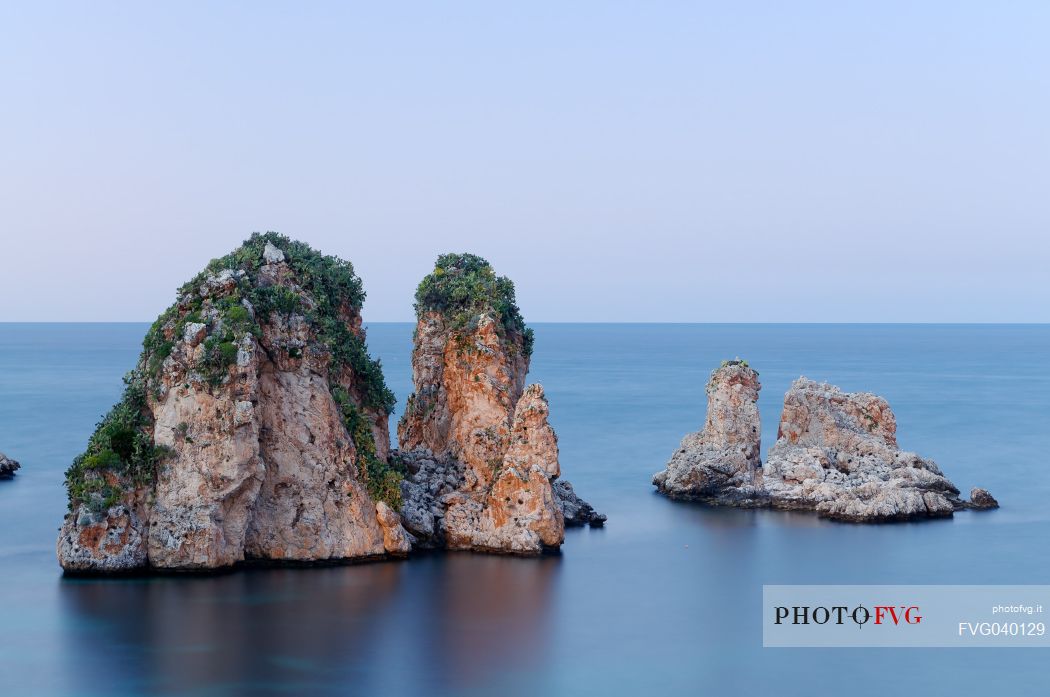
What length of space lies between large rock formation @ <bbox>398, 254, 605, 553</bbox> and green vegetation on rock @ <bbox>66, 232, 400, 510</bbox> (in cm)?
235

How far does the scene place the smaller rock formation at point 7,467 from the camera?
2125 inches

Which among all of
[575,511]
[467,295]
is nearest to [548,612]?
[575,511]

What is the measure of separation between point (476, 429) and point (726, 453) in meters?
12.2

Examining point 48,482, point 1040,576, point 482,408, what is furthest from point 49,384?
point 1040,576

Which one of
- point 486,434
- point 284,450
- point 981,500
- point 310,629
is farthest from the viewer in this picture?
point 981,500

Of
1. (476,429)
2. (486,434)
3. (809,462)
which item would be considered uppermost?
(476,429)

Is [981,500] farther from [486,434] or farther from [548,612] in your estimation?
[548,612]

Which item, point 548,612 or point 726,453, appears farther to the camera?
point 726,453

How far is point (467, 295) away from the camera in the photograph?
43.0 metres

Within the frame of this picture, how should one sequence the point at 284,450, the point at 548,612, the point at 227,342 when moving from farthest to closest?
the point at 284,450 → the point at 227,342 → the point at 548,612

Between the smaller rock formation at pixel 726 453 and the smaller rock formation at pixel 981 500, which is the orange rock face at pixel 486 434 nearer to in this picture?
the smaller rock formation at pixel 726 453

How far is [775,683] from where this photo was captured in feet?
91.7

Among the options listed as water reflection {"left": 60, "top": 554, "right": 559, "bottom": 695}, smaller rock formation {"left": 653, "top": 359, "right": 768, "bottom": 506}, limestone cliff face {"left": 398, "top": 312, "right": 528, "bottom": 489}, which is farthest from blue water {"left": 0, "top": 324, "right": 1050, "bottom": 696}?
limestone cliff face {"left": 398, "top": 312, "right": 528, "bottom": 489}

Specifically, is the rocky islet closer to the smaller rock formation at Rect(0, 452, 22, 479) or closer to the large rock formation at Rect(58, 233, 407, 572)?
the large rock formation at Rect(58, 233, 407, 572)
